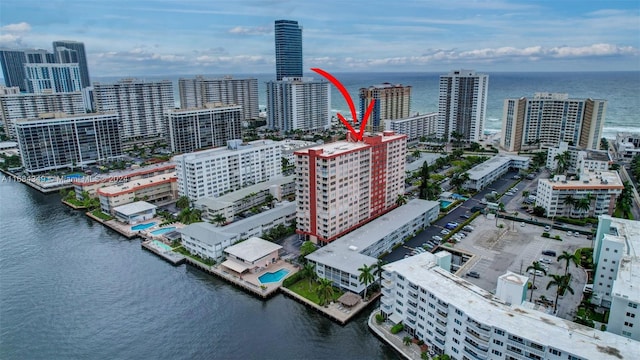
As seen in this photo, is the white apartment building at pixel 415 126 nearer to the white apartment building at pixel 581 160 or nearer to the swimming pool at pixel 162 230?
the white apartment building at pixel 581 160

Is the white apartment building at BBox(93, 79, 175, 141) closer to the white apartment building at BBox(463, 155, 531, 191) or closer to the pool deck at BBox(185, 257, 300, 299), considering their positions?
the pool deck at BBox(185, 257, 300, 299)

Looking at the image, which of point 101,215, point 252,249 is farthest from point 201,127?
point 252,249

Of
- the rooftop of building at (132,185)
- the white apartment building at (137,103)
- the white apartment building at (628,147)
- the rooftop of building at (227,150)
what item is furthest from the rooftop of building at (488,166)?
the white apartment building at (137,103)

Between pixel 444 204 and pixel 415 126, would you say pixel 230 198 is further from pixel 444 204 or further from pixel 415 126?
pixel 415 126

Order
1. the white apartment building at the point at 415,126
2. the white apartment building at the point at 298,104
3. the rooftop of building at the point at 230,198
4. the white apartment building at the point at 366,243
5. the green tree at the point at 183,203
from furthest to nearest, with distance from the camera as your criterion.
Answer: the white apartment building at the point at 298,104 < the white apartment building at the point at 415,126 < the green tree at the point at 183,203 < the rooftop of building at the point at 230,198 < the white apartment building at the point at 366,243

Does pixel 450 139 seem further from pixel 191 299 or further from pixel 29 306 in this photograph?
pixel 29 306

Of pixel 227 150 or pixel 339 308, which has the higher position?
pixel 227 150

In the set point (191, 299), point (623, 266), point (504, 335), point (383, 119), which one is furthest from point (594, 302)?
point (383, 119)
